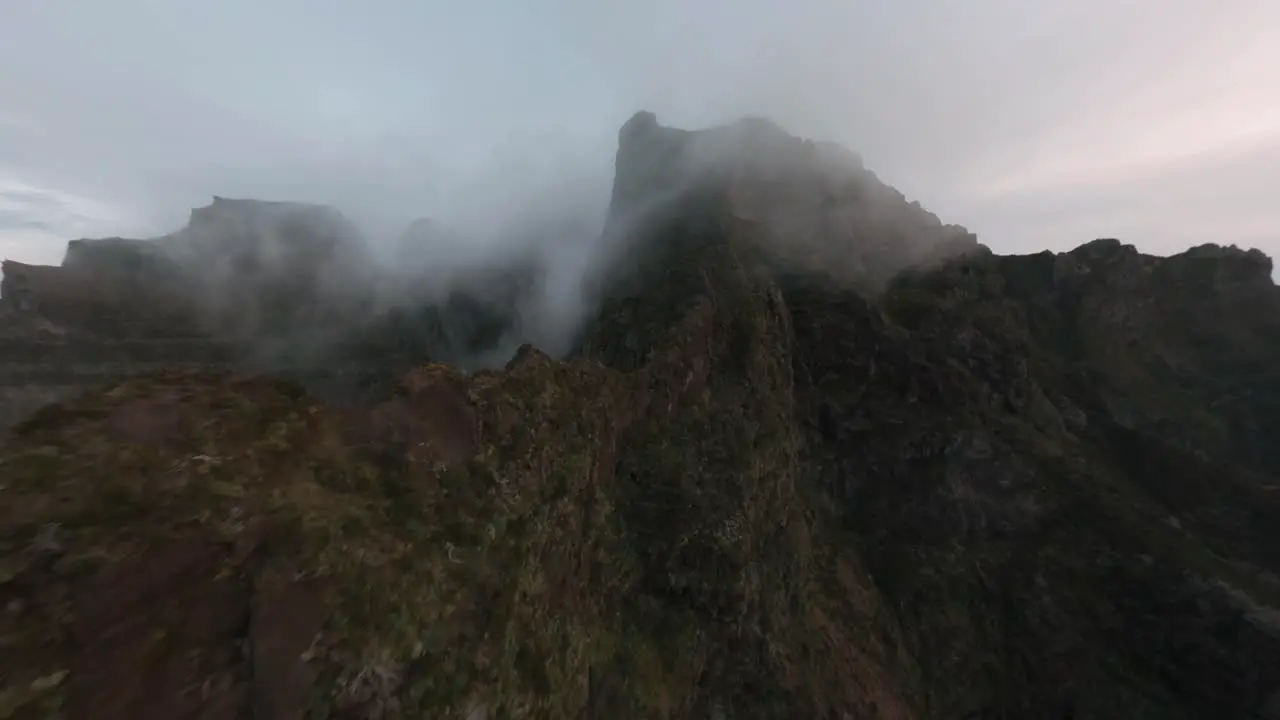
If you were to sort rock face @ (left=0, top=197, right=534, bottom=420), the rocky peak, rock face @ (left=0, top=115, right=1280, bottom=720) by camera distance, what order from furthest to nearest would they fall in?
the rocky peak
rock face @ (left=0, top=197, right=534, bottom=420)
rock face @ (left=0, top=115, right=1280, bottom=720)

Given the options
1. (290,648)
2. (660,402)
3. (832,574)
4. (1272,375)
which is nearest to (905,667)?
(832,574)

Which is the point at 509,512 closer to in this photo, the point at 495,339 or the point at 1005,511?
the point at 1005,511

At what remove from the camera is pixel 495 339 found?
14412 cm

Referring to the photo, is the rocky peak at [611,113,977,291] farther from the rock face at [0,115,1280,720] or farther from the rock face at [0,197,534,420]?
the rock face at [0,197,534,420]

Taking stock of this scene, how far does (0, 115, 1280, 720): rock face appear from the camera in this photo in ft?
46.1

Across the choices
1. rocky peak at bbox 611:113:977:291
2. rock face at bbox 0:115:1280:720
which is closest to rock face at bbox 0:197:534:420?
rocky peak at bbox 611:113:977:291

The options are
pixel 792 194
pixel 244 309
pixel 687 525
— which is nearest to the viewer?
pixel 687 525

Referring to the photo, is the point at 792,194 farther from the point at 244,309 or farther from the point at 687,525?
the point at 244,309

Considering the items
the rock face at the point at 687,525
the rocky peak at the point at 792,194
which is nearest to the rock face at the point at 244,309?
the rocky peak at the point at 792,194

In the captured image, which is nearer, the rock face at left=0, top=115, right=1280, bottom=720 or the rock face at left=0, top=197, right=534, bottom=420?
the rock face at left=0, top=115, right=1280, bottom=720

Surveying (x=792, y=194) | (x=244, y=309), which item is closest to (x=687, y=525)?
(x=792, y=194)

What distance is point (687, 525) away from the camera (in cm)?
4306

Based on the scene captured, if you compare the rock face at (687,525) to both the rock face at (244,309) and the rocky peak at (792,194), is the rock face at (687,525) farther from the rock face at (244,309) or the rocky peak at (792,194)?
the rock face at (244,309)

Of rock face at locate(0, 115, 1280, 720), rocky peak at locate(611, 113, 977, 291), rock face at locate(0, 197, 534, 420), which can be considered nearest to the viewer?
rock face at locate(0, 115, 1280, 720)
